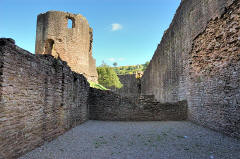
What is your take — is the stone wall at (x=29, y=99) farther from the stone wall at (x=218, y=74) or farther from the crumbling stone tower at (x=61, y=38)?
the crumbling stone tower at (x=61, y=38)

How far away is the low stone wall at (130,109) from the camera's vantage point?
8.70 m

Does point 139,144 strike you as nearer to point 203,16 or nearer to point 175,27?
point 203,16

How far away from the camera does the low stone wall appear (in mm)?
8703

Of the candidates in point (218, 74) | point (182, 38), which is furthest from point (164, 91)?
point (218, 74)

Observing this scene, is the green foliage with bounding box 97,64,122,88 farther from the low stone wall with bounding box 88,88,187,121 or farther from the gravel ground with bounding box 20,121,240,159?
the gravel ground with bounding box 20,121,240,159

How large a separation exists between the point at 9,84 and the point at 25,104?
0.66m

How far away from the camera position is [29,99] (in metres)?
3.63

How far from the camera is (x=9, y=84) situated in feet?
9.85

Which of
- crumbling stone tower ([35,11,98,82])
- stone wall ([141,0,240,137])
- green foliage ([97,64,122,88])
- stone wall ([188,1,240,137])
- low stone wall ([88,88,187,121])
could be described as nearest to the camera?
stone wall ([188,1,240,137])

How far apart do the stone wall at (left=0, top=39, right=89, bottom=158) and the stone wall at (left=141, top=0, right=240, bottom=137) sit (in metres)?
5.43

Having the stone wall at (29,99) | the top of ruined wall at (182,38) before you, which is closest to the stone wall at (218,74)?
the top of ruined wall at (182,38)

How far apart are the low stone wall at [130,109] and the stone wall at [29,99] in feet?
11.6

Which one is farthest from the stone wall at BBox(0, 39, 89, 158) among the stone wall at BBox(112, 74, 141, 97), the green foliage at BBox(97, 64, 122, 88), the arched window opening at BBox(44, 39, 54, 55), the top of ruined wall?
the stone wall at BBox(112, 74, 141, 97)

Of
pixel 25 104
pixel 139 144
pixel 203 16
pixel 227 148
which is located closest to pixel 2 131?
pixel 25 104
